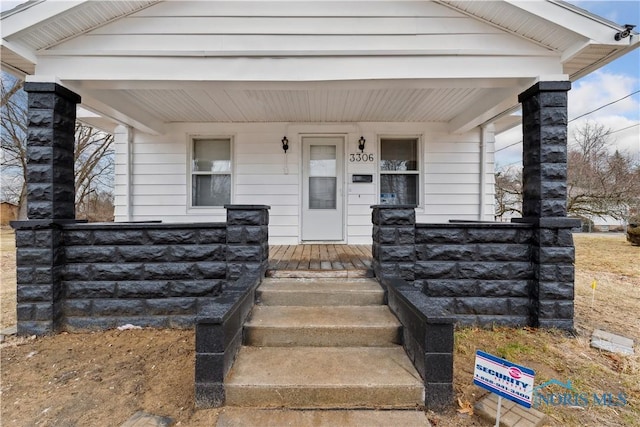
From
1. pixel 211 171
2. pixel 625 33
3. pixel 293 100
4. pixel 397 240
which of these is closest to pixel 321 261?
pixel 397 240

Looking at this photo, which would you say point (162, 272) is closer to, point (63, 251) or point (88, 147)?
point (63, 251)

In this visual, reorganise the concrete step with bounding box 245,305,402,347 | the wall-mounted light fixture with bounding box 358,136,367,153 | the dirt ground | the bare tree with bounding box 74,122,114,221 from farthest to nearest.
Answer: the bare tree with bounding box 74,122,114,221 < the wall-mounted light fixture with bounding box 358,136,367,153 < the concrete step with bounding box 245,305,402,347 < the dirt ground

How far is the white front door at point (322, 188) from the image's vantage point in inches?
209

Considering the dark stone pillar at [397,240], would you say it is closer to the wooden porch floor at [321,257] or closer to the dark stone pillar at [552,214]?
the wooden porch floor at [321,257]

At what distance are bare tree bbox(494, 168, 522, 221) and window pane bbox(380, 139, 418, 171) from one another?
32.2ft

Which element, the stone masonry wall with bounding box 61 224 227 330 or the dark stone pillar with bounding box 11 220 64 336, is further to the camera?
the stone masonry wall with bounding box 61 224 227 330

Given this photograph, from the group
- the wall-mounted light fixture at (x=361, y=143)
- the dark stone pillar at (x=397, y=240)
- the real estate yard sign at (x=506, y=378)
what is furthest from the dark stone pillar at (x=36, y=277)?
the wall-mounted light fixture at (x=361, y=143)

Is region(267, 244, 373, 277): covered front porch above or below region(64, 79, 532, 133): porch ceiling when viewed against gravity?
below

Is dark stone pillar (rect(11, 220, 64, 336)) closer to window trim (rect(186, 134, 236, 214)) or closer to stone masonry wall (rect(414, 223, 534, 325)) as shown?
window trim (rect(186, 134, 236, 214))

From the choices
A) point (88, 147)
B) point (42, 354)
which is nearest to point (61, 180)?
point (42, 354)

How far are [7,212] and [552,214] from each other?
22.5 meters

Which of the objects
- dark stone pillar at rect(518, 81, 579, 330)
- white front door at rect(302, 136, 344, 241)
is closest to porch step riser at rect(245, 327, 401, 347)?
dark stone pillar at rect(518, 81, 579, 330)

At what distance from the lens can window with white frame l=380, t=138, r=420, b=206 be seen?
5.36 m

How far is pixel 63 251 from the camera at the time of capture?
3.30 m
